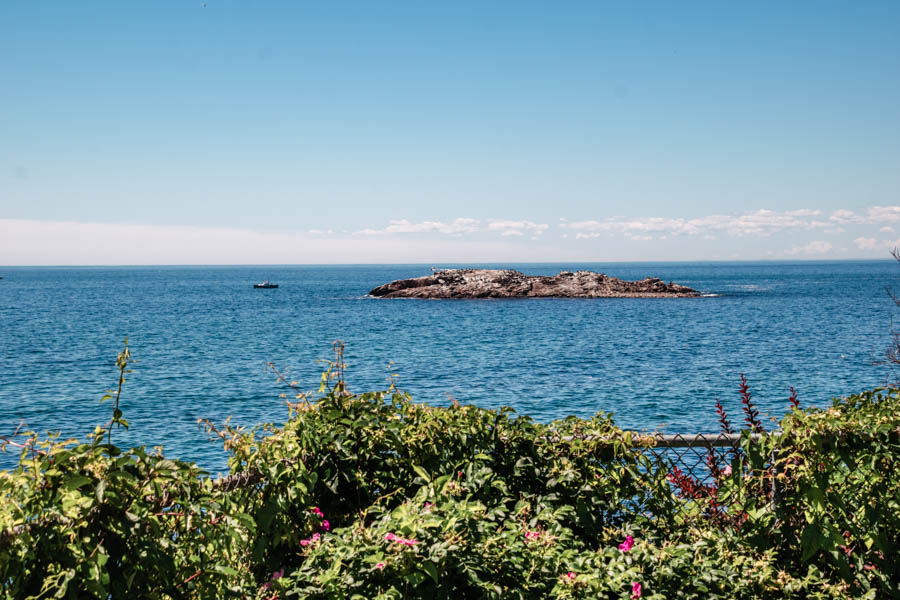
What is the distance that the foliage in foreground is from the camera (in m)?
3.03

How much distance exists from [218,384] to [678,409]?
2176 cm

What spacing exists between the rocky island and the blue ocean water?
Result: 11.3 meters

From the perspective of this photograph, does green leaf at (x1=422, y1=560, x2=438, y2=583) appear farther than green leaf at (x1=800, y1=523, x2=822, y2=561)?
No

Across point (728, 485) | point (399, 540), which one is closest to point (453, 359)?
point (728, 485)

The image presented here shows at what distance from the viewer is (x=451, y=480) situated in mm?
4367

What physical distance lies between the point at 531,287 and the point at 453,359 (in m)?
59.2

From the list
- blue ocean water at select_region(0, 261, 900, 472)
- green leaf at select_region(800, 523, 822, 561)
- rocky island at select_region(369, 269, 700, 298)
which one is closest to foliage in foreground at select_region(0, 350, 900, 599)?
green leaf at select_region(800, 523, 822, 561)

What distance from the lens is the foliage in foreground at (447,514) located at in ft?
9.94

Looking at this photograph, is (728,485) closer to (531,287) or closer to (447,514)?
(447,514)

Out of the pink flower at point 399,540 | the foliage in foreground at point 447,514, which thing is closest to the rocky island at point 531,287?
the foliage in foreground at point 447,514

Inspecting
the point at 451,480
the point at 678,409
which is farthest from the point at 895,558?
the point at 678,409

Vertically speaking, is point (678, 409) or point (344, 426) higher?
point (344, 426)

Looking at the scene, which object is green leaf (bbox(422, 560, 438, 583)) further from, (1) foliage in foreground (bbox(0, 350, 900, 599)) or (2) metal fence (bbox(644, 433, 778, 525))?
(2) metal fence (bbox(644, 433, 778, 525))

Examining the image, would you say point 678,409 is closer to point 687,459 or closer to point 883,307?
point 687,459
